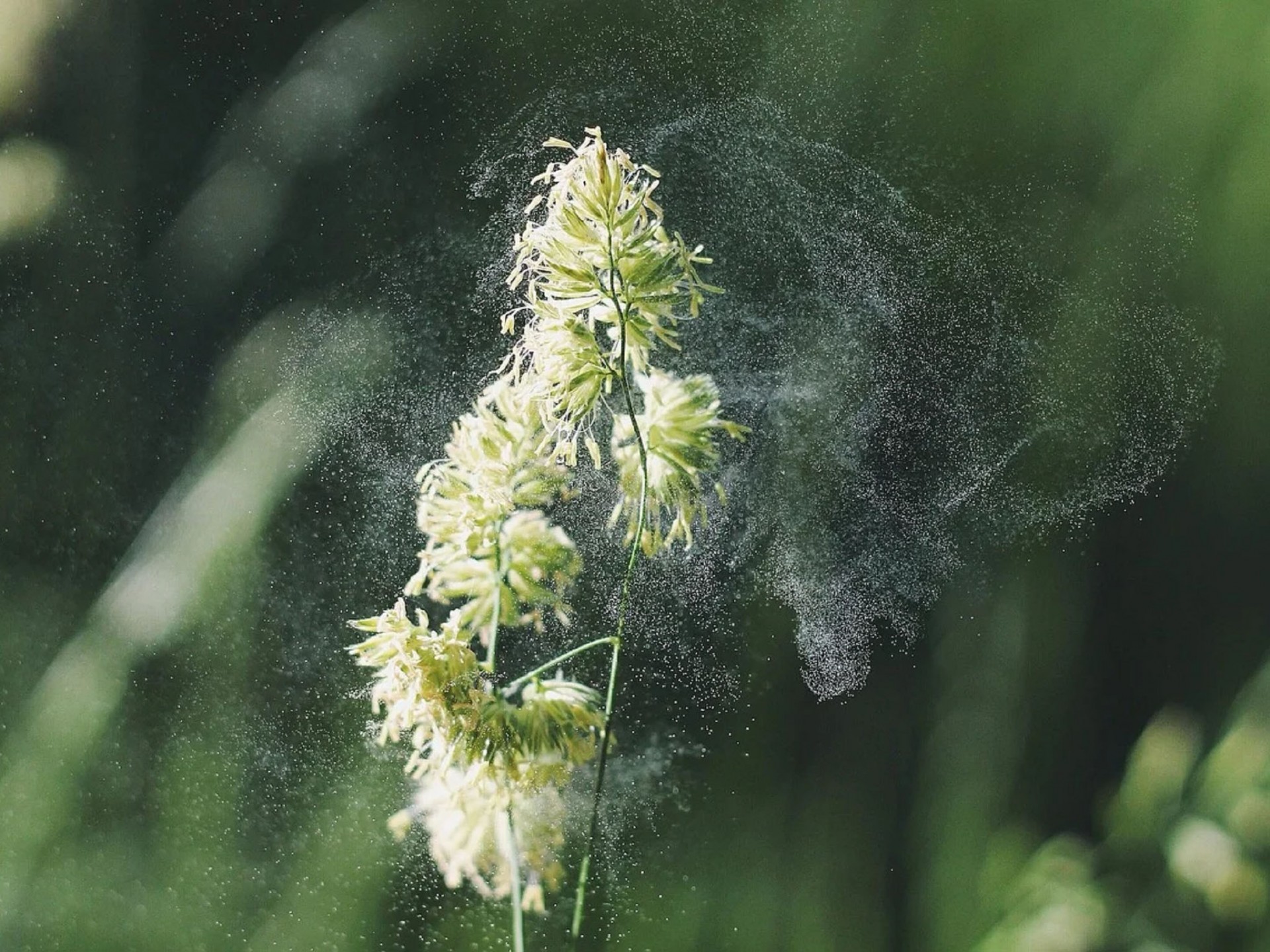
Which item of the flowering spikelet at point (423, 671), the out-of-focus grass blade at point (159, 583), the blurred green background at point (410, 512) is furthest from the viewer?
the out-of-focus grass blade at point (159, 583)

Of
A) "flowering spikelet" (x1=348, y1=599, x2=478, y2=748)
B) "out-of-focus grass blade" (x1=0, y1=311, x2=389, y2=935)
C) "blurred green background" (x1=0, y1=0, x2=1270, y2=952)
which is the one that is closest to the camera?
"flowering spikelet" (x1=348, y1=599, x2=478, y2=748)

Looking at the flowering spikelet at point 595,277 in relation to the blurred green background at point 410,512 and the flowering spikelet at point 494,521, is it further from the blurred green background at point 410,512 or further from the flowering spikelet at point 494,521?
the blurred green background at point 410,512

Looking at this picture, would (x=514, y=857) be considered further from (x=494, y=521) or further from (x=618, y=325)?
(x=618, y=325)

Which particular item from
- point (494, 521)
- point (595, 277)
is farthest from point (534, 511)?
point (595, 277)

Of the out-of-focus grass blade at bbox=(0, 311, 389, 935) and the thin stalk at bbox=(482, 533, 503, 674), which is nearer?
the thin stalk at bbox=(482, 533, 503, 674)

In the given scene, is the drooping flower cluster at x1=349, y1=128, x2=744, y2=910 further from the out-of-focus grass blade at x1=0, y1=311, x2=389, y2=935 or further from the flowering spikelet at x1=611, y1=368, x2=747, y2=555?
the out-of-focus grass blade at x1=0, y1=311, x2=389, y2=935

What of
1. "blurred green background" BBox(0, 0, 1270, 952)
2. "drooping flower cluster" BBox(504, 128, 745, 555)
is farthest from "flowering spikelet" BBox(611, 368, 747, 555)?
"blurred green background" BBox(0, 0, 1270, 952)

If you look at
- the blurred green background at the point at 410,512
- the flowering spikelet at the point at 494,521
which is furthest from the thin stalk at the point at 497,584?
the blurred green background at the point at 410,512
